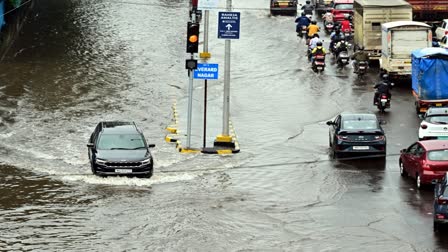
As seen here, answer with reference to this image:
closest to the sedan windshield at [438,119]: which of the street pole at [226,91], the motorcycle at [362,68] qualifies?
the street pole at [226,91]

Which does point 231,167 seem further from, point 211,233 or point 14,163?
point 211,233

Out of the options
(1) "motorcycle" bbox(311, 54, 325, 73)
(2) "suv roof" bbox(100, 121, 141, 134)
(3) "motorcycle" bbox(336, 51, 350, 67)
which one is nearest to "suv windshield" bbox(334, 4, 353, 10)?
(3) "motorcycle" bbox(336, 51, 350, 67)

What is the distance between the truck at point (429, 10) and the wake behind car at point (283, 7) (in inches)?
472

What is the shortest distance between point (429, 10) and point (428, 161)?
37.0 meters

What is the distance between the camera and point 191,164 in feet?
106

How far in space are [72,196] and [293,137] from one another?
11.4m

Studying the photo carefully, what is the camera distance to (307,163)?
32531 millimetres

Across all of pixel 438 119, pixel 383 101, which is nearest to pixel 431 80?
pixel 383 101

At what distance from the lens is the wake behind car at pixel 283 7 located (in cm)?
7306

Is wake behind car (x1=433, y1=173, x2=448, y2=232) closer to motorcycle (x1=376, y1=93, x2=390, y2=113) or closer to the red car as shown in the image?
the red car

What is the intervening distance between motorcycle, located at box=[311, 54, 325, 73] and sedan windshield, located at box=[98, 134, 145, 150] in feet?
68.5


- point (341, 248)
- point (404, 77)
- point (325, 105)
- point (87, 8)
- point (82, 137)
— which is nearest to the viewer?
point (341, 248)

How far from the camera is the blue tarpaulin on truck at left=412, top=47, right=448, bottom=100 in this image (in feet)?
134

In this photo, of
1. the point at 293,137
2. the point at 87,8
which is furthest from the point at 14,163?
the point at 87,8
